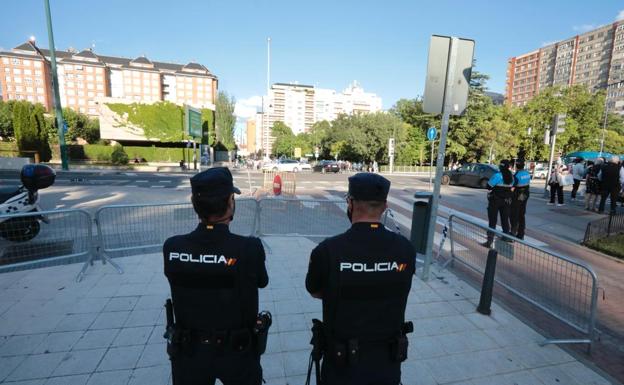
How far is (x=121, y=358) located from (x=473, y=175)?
68.0 ft

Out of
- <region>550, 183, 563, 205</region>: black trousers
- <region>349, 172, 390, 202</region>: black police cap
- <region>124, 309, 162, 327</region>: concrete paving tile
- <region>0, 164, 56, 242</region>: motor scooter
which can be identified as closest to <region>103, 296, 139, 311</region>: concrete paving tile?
<region>124, 309, 162, 327</region>: concrete paving tile

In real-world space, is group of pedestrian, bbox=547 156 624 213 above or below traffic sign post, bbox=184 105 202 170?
below

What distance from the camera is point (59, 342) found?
3.03m

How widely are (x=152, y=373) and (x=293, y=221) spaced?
451 centimetres

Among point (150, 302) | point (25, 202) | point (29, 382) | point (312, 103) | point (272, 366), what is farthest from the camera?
point (312, 103)

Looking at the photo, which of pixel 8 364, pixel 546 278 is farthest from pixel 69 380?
pixel 546 278

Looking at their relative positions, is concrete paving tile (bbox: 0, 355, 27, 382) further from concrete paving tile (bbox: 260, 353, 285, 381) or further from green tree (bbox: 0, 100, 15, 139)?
green tree (bbox: 0, 100, 15, 139)

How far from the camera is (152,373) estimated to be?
2.64 metres

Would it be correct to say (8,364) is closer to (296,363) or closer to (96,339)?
(96,339)

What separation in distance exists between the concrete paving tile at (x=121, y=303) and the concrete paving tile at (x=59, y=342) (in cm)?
52

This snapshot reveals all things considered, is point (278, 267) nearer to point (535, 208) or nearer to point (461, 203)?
point (461, 203)

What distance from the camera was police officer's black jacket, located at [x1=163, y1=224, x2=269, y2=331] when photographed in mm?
1606

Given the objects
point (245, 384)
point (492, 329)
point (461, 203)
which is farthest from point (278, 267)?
point (461, 203)

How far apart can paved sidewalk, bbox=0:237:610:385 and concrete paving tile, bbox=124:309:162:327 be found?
11 millimetres
